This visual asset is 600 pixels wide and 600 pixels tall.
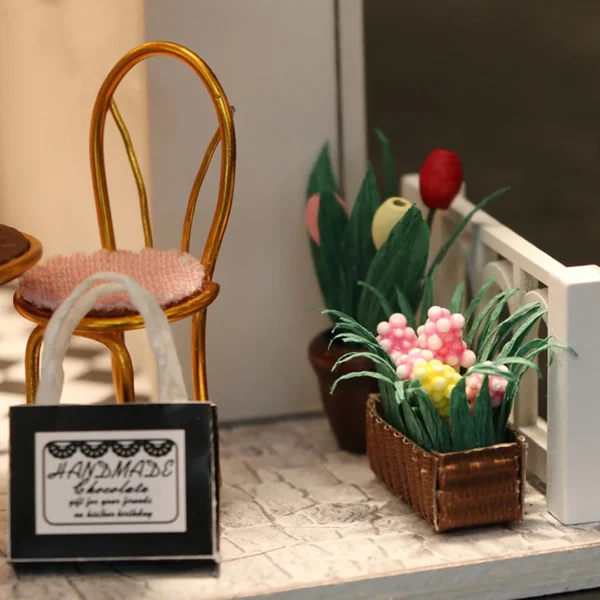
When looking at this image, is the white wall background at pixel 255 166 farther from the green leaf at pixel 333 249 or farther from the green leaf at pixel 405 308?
the green leaf at pixel 405 308

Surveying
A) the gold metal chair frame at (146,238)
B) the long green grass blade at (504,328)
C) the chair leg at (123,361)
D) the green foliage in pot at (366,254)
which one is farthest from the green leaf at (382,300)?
the chair leg at (123,361)

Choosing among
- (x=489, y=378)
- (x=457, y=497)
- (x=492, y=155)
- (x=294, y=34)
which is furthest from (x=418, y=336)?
(x=492, y=155)

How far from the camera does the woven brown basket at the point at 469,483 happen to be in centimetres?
217

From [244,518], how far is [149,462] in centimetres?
38

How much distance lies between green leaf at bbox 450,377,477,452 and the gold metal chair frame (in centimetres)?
50

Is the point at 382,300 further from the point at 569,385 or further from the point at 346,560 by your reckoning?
the point at 346,560

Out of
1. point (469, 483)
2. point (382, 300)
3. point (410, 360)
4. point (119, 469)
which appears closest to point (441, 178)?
point (382, 300)

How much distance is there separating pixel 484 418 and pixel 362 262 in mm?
600

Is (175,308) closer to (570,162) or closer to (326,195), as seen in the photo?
(326,195)

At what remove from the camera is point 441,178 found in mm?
2650

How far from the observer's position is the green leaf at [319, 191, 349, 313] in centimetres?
264

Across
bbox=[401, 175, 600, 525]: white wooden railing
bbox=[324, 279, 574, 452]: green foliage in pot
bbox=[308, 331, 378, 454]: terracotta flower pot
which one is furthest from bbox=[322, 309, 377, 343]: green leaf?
bbox=[401, 175, 600, 525]: white wooden railing

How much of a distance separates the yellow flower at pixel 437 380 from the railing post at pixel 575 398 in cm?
19

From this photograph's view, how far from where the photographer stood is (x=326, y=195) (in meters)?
2.63
